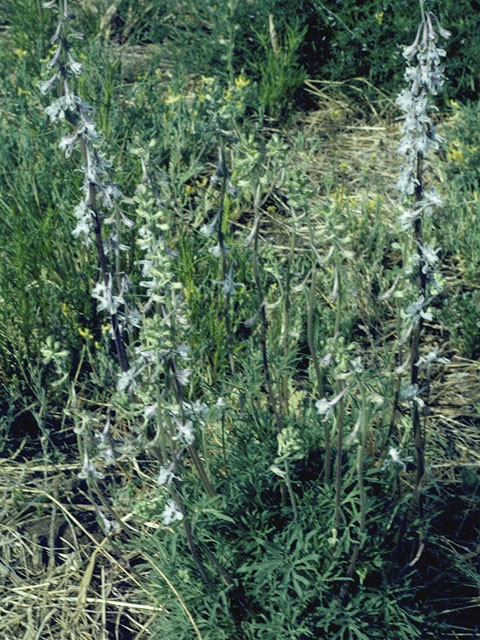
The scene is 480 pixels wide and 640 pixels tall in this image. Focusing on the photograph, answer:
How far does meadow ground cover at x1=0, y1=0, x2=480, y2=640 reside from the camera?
6.88 feet

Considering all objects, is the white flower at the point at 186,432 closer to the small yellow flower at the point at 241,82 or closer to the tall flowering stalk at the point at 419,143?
the tall flowering stalk at the point at 419,143

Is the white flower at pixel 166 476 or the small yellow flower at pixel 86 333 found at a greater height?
the white flower at pixel 166 476

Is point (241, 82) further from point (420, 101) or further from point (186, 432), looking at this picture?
point (186, 432)

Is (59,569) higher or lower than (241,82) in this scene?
lower

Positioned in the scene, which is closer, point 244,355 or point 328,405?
point 328,405

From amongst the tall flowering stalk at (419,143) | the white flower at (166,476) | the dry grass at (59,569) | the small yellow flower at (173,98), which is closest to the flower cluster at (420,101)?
the tall flowering stalk at (419,143)

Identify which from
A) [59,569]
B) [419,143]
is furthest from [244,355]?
[419,143]

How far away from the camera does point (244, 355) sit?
341cm

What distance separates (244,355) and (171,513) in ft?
4.60

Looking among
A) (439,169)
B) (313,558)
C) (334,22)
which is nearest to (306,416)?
(313,558)

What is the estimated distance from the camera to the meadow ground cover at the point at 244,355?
2.10 meters

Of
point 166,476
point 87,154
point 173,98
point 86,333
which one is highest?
point 87,154

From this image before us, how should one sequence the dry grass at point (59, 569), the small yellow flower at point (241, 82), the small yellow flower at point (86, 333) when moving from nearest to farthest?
1. the dry grass at point (59, 569)
2. the small yellow flower at point (86, 333)
3. the small yellow flower at point (241, 82)

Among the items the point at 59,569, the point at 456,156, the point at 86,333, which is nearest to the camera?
the point at 59,569
